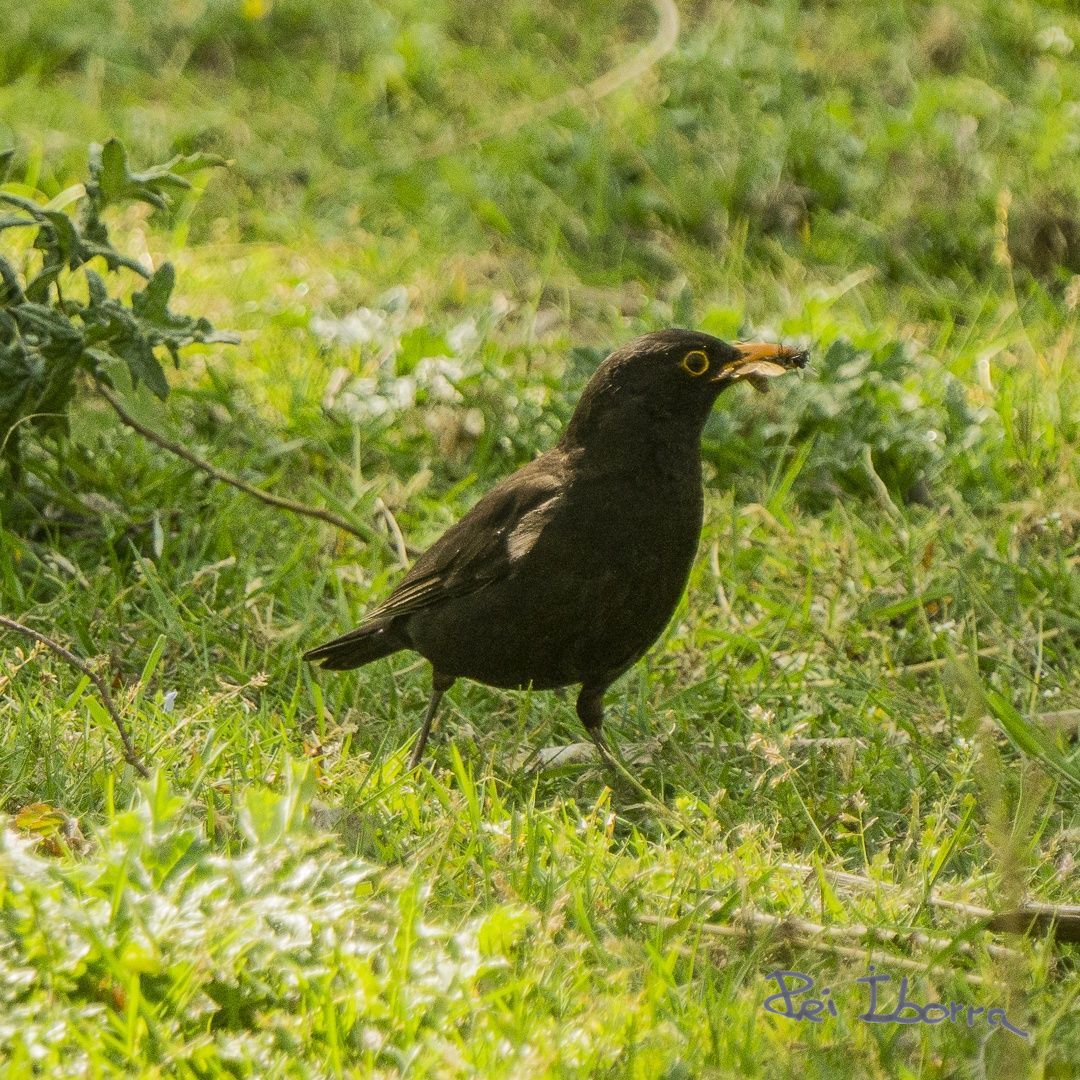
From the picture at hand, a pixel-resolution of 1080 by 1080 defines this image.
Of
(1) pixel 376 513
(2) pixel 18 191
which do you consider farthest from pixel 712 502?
(2) pixel 18 191

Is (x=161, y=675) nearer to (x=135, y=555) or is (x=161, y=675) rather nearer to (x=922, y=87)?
(x=135, y=555)

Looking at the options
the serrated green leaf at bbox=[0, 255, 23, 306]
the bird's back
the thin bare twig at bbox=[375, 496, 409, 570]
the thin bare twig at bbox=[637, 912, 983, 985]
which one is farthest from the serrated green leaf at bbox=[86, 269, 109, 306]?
the thin bare twig at bbox=[637, 912, 983, 985]

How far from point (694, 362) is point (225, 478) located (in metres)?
1.62

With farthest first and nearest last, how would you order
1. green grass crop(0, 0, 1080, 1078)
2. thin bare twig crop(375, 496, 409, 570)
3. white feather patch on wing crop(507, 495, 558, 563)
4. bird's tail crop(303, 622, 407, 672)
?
thin bare twig crop(375, 496, 409, 570) → bird's tail crop(303, 622, 407, 672) → white feather patch on wing crop(507, 495, 558, 563) → green grass crop(0, 0, 1080, 1078)

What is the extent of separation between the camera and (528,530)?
174 inches

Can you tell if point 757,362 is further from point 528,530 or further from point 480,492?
point 480,492

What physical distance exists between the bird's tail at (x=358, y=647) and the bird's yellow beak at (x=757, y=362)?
3.77 feet

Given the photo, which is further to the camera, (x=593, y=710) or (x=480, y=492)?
(x=480, y=492)

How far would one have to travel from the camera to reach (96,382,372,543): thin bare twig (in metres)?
5.12

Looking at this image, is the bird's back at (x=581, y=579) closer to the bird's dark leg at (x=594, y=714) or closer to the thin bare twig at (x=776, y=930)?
the bird's dark leg at (x=594, y=714)

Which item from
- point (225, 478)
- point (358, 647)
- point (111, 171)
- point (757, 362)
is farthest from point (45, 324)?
point (757, 362)

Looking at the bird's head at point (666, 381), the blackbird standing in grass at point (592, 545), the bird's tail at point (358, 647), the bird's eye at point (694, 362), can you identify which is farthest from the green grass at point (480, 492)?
the bird's eye at point (694, 362)
